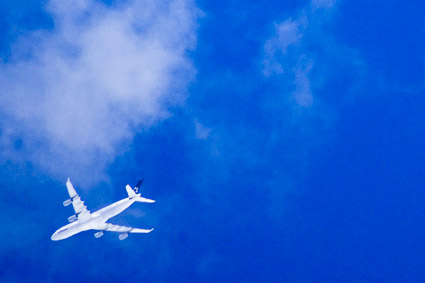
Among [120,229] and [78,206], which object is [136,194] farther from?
[78,206]

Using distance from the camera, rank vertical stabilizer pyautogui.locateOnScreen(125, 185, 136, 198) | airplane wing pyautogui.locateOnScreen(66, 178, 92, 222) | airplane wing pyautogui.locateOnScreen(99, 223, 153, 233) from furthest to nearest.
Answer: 1. airplane wing pyautogui.locateOnScreen(99, 223, 153, 233)
2. vertical stabilizer pyautogui.locateOnScreen(125, 185, 136, 198)
3. airplane wing pyautogui.locateOnScreen(66, 178, 92, 222)

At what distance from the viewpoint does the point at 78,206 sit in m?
131

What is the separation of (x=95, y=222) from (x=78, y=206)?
6214 millimetres

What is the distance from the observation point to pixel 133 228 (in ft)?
454

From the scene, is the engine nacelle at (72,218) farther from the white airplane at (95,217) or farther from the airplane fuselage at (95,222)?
the airplane fuselage at (95,222)

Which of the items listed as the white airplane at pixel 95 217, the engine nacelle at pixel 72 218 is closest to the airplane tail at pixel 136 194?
the white airplane at pixel 95 217

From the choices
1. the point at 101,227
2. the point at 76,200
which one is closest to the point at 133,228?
the point at 101,227

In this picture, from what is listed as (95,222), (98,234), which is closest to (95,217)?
(95,222)

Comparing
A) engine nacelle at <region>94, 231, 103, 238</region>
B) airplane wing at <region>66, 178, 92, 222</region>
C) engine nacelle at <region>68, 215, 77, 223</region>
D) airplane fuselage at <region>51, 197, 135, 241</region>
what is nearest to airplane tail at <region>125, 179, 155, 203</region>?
airplane fuselage at <region>51, 197, 135, 241</region>

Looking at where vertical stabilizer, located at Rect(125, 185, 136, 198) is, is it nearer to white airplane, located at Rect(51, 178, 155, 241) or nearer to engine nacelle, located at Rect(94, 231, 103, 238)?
white airplane, located at Rect(51, 178, 155, 241)

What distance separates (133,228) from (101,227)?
789 centimetres

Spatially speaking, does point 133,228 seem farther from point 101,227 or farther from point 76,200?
point 76,200

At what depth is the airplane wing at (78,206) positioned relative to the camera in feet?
426

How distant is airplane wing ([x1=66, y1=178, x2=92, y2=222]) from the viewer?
130 m
